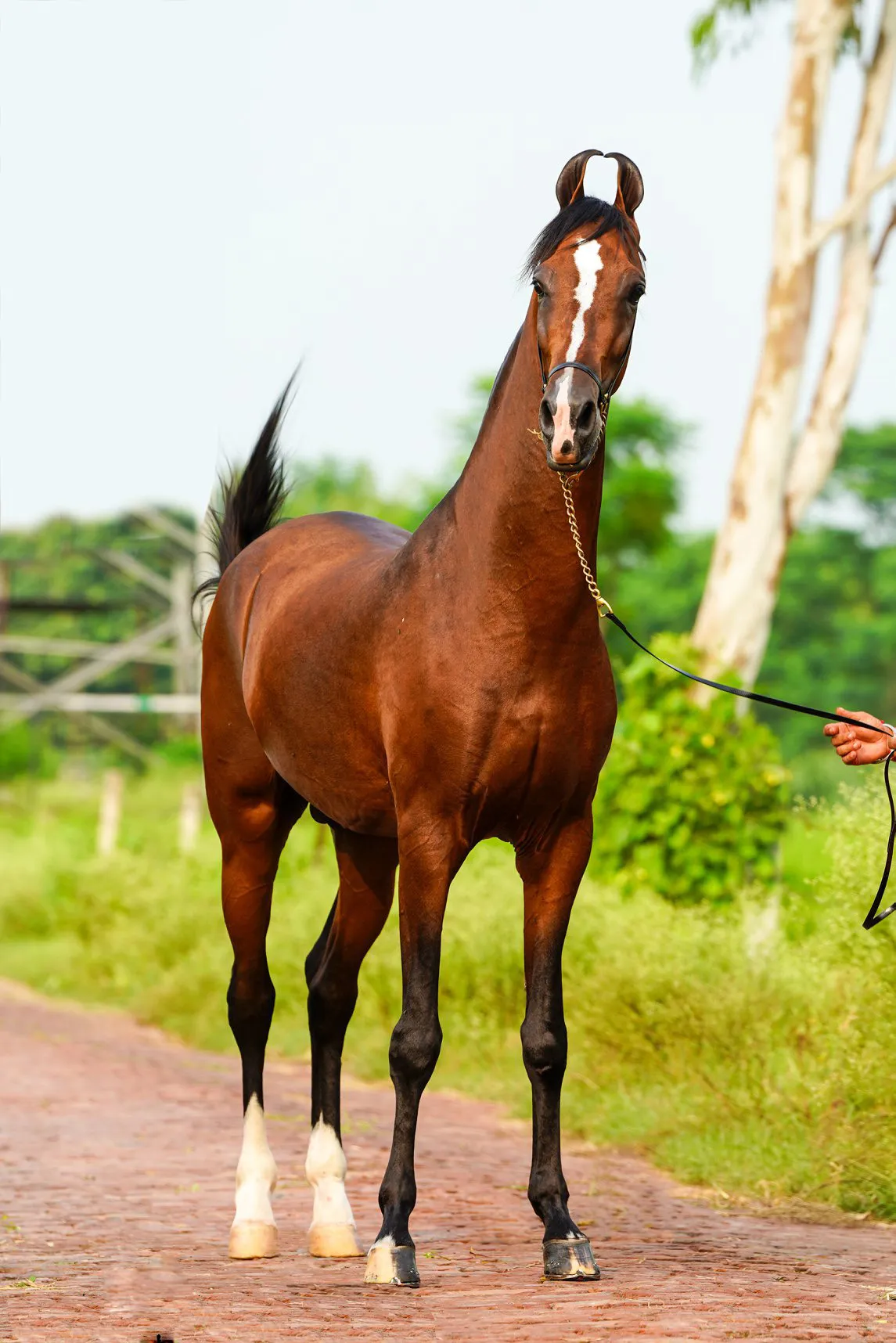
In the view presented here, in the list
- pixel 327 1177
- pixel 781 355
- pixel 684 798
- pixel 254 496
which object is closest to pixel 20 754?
pixel 781 355

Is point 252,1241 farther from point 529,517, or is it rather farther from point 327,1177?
point 529,517

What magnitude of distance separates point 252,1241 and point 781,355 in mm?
8085

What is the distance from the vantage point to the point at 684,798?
1040 centimetres

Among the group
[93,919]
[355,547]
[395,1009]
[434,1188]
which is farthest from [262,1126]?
[93,919]

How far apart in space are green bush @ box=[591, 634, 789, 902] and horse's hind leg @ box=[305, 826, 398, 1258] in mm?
4616

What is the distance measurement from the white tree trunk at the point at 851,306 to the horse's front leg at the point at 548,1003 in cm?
768

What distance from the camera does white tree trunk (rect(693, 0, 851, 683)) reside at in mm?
11672

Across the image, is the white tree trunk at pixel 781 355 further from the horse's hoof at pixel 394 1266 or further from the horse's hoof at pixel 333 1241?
the horse's hoof at pixel 394 1266

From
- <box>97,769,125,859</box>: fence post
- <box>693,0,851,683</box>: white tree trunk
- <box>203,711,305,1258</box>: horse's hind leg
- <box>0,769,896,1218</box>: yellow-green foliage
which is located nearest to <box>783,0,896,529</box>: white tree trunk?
<box>693,0,851,683</box>: white tree trunk

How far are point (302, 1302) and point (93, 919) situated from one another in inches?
446

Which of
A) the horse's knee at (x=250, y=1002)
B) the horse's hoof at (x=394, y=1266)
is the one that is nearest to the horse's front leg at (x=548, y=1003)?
the horse's hoof at (x=394, y=1266)

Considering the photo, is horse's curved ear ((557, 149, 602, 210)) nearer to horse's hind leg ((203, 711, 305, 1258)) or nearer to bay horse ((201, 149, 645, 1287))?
bay horse ((201, 149, 645, 1287))

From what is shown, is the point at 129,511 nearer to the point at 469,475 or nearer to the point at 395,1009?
the point at 395,1009

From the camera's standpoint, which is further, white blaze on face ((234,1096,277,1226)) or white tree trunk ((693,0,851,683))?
white tree trunk ((693,0,851,683))
